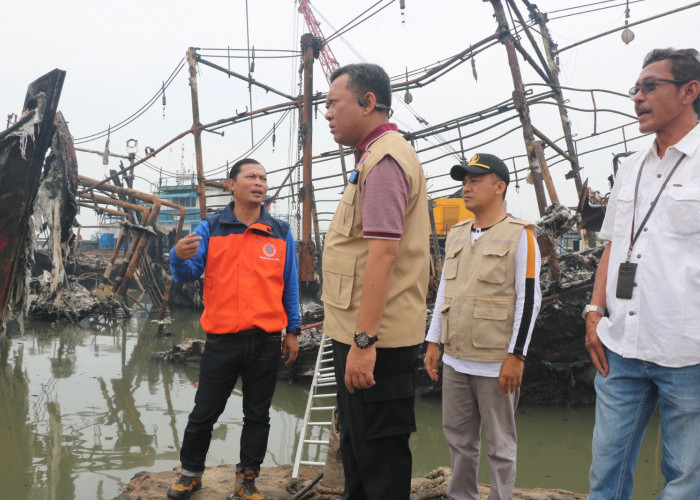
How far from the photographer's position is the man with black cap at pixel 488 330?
216cm

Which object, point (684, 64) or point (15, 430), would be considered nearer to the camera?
point (684, 64)

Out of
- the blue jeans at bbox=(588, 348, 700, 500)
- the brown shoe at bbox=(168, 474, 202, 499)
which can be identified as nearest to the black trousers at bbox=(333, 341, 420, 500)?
the blue jeans at bbox=(588, 348, 700, 500)

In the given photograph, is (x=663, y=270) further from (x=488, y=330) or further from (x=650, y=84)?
(x=488, y=330)

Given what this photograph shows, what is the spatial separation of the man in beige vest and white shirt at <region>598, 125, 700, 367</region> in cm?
63

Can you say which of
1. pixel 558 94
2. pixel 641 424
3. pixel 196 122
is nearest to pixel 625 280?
pixel 641 424

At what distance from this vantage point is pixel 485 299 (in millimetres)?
2297

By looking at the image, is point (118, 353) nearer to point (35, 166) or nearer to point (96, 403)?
point (96, 403)

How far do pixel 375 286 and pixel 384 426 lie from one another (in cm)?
46

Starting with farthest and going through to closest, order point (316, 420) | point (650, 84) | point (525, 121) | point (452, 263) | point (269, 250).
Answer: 1. point (525, 121)
2. point (316, 420)
3. point (269, 250)
4. point (452, 263)
5. point (650, 84)

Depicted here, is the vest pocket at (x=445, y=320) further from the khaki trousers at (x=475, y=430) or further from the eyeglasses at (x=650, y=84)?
the eyeglasses at (x=650, y=84)

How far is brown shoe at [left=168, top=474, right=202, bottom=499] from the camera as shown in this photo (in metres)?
2.59

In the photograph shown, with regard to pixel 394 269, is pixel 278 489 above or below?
below

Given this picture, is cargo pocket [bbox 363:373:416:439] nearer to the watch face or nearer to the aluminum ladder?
the watch face

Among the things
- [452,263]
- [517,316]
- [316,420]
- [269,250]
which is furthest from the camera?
[316,420]
